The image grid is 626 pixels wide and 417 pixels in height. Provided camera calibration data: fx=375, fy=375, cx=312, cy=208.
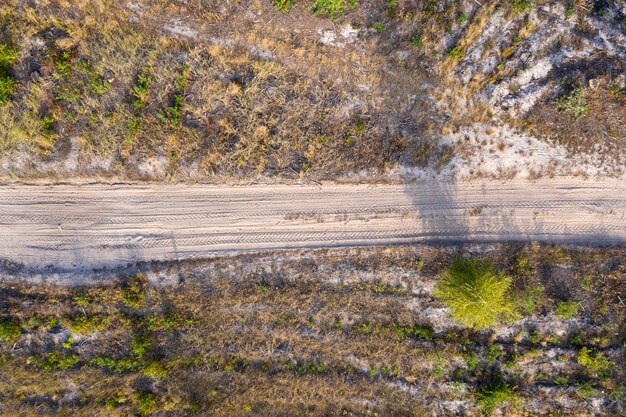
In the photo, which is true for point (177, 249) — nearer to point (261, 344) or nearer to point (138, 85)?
point (261, 344)

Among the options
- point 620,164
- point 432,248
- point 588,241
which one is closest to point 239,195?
point 432,248

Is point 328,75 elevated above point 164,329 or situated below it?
above

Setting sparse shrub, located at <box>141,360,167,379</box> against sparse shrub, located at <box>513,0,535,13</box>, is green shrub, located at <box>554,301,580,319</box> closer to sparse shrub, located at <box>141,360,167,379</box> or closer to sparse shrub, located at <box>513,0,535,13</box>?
sparse shrub, located at <box>513,0,535,13</box>

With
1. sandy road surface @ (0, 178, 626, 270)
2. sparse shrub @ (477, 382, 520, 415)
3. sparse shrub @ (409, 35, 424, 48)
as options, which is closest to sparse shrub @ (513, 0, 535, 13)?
sparse shrub @ (409, 35, 424, 48)

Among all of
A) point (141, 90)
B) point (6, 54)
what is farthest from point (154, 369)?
point (6, 54)

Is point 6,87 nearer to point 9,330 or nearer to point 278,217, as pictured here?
point 9,330

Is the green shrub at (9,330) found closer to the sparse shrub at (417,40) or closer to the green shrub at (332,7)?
the green shrub at (332,7)

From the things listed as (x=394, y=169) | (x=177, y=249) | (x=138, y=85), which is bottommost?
(x=177, y=249)

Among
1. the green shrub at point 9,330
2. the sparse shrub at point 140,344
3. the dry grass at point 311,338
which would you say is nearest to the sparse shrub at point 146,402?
the dry grass at point 311,338
